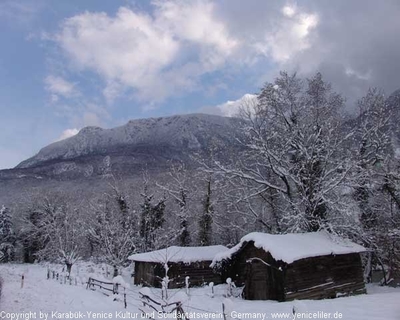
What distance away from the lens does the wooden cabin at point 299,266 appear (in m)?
19.3

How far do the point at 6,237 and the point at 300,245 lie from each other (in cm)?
5346

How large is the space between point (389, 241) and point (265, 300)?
43.5ft

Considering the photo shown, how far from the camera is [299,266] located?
19828 mm

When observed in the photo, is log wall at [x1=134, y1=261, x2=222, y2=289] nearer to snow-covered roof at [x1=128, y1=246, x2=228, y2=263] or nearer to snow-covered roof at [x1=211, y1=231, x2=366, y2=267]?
snow-covered roof at [x1=128, y1=246, x2=228, y2=263]

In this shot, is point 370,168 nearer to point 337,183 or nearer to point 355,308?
point 337,183

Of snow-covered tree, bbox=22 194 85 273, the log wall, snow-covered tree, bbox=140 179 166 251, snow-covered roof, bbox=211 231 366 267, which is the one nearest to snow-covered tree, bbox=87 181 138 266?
snow-covered tree, bbox=140 179 166 251

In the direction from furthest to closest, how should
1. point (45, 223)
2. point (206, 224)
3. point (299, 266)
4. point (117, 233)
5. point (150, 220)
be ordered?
point (45, 223) → point (150, 220) → point (206, 224) → point (117, 233) → point (299, 266)

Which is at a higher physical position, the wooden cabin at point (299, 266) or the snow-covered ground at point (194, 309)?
the wooden cabin at point (299, 266)

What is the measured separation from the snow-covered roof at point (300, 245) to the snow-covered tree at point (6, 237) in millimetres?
47626

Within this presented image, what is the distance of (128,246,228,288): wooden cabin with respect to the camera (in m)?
32.0

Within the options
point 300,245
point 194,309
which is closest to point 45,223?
point 194,309

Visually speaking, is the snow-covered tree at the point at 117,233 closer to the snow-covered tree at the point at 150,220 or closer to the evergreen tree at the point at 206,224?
the snow-covered tree at the point at 150,220

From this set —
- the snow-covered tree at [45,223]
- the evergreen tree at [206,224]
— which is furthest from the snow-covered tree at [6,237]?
the evergreen tree at [206,224]

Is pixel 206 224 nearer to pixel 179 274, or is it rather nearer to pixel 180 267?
pixel 180 267
